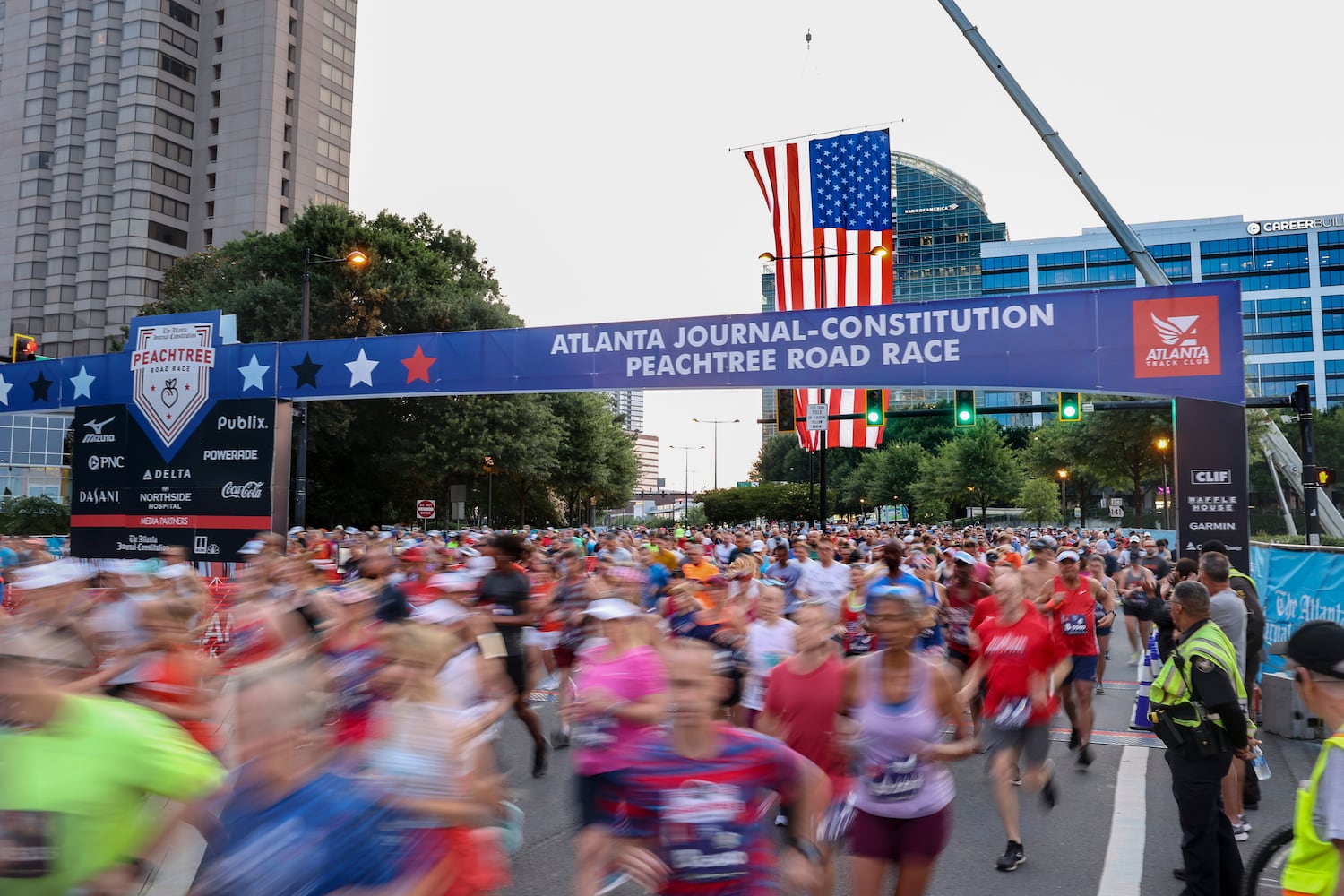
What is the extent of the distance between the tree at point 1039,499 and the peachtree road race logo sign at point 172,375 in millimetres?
56165

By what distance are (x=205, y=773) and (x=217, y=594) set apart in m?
12.6

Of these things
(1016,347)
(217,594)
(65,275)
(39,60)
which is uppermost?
(39,60)

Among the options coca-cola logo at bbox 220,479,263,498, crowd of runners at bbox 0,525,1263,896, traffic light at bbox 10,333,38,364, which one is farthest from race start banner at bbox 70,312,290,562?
crowd of runners at bbox 0,525,1263,896

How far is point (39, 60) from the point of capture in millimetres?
79500

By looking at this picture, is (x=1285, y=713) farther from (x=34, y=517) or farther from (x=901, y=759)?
(x=34, y=517)

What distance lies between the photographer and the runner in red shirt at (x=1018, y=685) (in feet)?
20.7

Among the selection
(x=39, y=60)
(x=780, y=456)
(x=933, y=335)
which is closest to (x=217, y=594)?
(x=933, y=335)

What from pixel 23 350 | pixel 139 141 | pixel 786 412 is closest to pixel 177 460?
pixel 23 350

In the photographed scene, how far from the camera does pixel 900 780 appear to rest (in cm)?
404

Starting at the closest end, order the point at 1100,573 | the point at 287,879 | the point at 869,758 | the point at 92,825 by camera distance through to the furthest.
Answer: the point at 287,879 → the point at 92,825 → the point at 869,758 → the point at 1100,573

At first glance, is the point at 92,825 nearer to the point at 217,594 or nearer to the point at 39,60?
the point at 217,594

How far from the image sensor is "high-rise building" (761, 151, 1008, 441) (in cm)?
13138

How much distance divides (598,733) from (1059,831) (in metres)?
4.52

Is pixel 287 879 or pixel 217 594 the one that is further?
pixel 217 594
